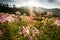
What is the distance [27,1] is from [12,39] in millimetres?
559

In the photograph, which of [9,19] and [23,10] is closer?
[9,19]

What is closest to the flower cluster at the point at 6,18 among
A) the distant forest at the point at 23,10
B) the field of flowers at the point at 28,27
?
the field of flowers at the point at 28,27

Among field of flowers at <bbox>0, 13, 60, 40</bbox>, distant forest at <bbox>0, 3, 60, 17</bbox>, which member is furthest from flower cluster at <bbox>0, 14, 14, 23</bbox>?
distant forest at <bbox>0, 3, 60, 17</bbox>

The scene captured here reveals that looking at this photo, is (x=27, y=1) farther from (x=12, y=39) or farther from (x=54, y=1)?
(x=12, y=39)

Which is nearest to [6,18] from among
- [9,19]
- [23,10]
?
[9,19]

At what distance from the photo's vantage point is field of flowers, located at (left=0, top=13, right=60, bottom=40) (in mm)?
2441

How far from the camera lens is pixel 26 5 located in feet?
8.64

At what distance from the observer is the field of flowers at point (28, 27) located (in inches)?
96.1

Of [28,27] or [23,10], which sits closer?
[28,27]

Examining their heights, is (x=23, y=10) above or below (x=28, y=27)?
above

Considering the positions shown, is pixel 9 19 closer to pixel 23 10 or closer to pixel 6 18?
pixel 6 18

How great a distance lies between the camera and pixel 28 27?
2.50m

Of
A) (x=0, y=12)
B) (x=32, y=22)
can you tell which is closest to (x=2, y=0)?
(x=0, y=12)

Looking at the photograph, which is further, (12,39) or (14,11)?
(14,11)
